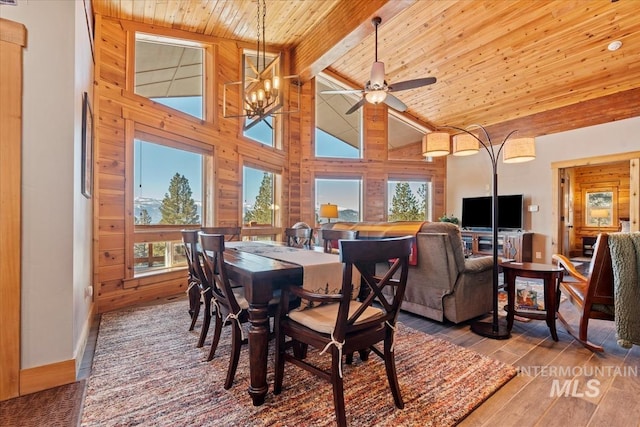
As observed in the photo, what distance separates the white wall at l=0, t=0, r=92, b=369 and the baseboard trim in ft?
0.12

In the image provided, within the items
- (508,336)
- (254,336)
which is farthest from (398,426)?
(508,336)

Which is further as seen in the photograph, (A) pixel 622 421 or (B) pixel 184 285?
(B) pixel 184 285

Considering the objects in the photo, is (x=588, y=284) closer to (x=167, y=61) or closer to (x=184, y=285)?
(x=184, y=285)

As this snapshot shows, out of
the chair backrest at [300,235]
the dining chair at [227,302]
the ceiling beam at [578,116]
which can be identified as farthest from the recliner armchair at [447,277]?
the ceiling beam at [578,116]

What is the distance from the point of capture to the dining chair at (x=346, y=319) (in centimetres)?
143

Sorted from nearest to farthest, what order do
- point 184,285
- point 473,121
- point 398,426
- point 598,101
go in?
point 398,426 < point 184,285 < point 598,101 < point 473,121

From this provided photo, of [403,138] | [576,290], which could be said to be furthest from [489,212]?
[576,290]

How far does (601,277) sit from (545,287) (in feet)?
1.24

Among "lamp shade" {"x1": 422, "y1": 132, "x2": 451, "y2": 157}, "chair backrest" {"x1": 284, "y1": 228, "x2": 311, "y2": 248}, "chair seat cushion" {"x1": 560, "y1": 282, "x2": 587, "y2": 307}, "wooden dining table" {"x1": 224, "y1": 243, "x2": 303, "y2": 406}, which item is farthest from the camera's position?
"chair backrest" {"x1": 284, "y1": 228, "x2": 311, "y2": 248}

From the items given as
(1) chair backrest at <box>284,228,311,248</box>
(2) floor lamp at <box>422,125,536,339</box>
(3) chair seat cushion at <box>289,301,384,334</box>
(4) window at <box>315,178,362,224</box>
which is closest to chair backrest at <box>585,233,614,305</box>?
→ (2) floor lamp at <box>422,125,536,339</box>

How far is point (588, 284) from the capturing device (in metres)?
2.37

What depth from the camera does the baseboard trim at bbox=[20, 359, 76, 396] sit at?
183cm

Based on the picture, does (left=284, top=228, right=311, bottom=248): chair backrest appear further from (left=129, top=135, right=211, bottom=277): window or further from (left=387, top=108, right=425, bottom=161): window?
(left=387, top=108, right=425, bottom=161): window

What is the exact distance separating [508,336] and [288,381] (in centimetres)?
200
